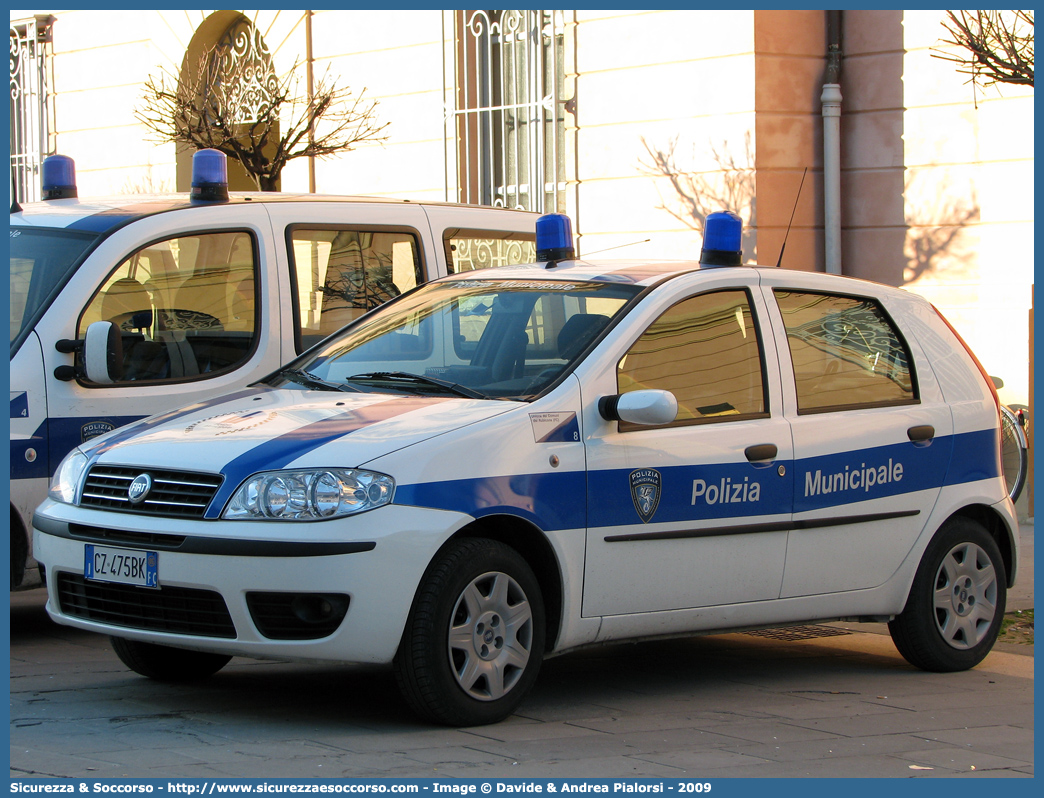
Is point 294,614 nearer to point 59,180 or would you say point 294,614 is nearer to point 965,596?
point 965,596

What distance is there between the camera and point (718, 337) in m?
5.89

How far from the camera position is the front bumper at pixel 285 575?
15.5 feet

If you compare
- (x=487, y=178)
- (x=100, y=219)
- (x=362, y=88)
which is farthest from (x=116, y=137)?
(x=100, y=219)

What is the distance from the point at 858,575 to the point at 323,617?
239cm

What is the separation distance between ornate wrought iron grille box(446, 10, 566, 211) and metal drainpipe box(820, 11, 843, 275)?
2.97 m

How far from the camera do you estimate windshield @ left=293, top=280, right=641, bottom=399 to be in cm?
552

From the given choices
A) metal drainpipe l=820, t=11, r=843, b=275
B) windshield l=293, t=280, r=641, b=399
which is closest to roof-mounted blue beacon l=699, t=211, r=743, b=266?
windshield l=293, t=280, r=641, b=399

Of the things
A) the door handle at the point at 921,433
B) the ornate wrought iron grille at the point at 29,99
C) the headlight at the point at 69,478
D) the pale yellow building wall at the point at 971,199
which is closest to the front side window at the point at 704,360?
the door handle at the point at 921,433

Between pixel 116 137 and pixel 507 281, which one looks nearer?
pixel 507 281

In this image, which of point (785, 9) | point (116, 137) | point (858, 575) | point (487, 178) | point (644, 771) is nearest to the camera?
point (644, 771)

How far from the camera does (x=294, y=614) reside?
4801mm

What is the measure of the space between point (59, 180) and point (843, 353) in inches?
159

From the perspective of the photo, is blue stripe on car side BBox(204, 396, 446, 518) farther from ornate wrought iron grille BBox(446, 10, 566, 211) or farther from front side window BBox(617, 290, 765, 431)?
ornate wrought iron grille BBox(446, 10, 566, 211)

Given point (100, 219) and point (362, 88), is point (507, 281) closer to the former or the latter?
point (100, 219)
